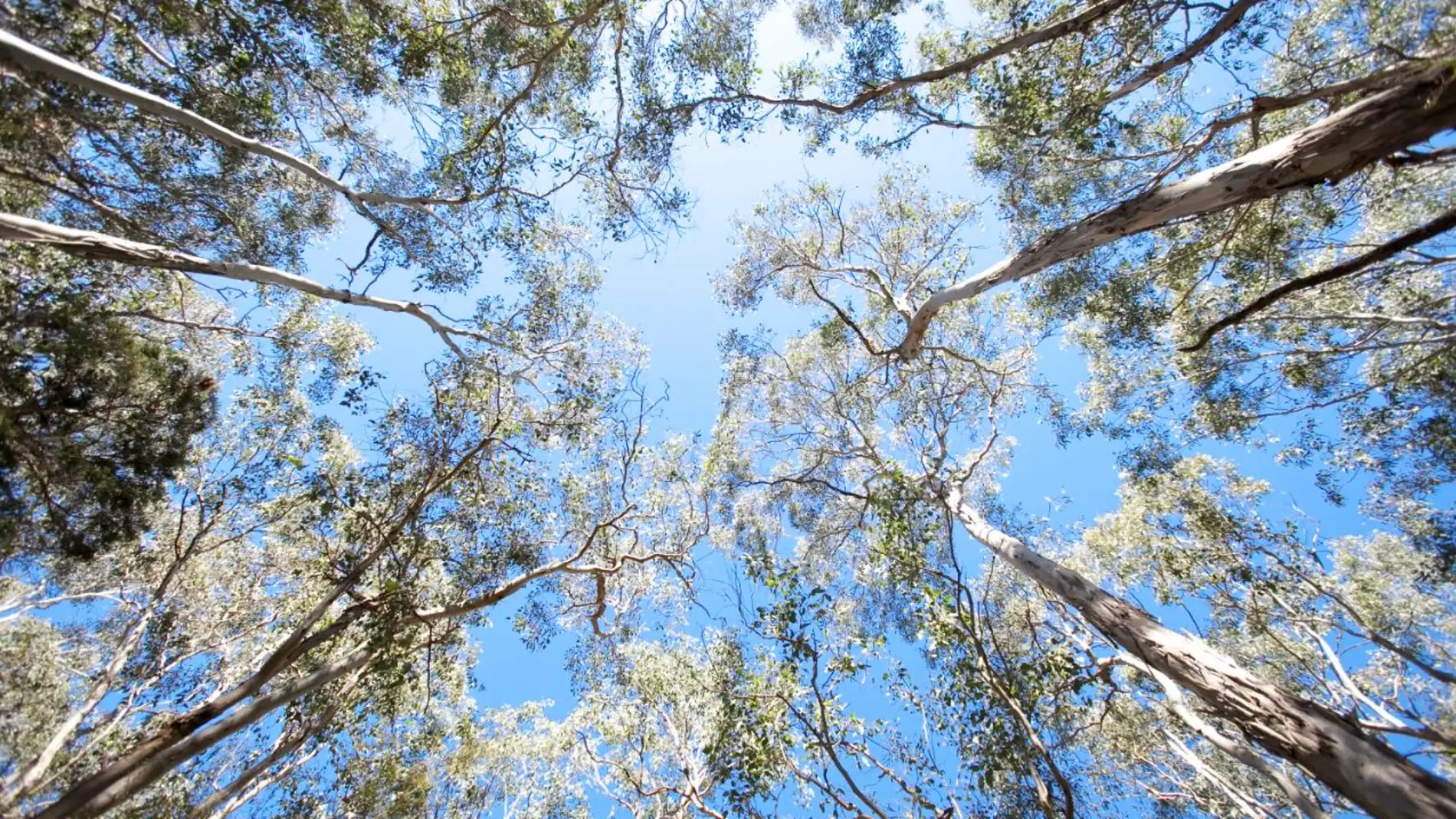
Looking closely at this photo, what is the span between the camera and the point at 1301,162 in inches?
109

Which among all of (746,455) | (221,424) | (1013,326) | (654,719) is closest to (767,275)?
(746,455)

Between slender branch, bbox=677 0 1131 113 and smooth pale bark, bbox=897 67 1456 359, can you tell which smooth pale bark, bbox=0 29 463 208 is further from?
smooth pale bark, bbox=897 67 1456 359

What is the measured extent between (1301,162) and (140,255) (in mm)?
7376

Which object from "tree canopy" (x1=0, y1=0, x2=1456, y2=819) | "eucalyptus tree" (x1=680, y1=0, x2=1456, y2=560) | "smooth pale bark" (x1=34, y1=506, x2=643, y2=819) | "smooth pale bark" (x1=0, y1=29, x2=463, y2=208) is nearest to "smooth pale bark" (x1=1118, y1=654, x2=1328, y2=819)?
"tree canopy" (x1=0, y1=0, x2=1456, y2=819)

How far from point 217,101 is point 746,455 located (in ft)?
28.1

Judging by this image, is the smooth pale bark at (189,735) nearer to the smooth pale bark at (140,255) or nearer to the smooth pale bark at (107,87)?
the smooth pale bark at (140,255)

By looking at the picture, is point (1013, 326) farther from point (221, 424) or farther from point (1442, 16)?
point (221, 424)

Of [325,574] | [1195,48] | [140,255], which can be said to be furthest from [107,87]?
[1195,48]

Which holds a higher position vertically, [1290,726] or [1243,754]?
[1243,754]

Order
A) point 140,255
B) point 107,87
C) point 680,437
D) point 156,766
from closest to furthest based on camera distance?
point 156,766, point 107,87, point 140,255, point 680,437

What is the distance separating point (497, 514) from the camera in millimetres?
5953

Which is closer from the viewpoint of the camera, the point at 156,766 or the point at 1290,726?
the point at 1290,726

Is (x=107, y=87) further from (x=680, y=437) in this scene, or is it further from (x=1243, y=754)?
(x=1243, y=754)

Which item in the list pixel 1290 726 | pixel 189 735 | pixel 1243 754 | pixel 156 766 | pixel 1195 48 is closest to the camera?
pixel 1290 726
